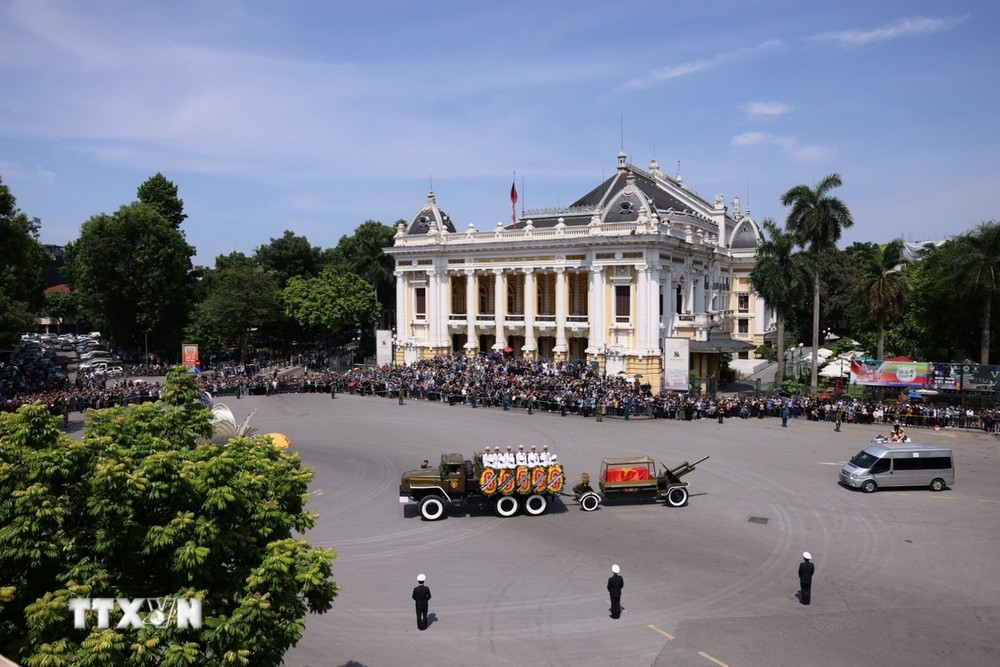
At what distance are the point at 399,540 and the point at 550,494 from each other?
4.89 meters

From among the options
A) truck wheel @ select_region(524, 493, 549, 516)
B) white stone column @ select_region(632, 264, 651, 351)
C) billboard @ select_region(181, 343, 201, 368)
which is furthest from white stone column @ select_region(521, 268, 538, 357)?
truck wheel @ select_region(524, 493, 549, 516)

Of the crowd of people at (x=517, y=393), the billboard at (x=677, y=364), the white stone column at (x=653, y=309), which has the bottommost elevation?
the crowd of people at (x=517, y=393)

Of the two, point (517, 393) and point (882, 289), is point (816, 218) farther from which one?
point (517, 393)

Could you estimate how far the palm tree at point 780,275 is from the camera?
4650 centimetres

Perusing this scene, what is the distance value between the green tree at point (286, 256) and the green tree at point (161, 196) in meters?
9.81

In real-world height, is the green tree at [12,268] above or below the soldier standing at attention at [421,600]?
above

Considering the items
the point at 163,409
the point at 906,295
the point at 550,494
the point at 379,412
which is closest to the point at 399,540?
the point at 550,494

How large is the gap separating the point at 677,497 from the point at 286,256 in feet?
208

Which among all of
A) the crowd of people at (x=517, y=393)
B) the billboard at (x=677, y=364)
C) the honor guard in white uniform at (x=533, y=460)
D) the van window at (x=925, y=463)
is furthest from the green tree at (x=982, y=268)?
the honor guard in white uniform at (x=533, y=460)

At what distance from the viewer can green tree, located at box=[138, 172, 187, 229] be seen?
69312 millimetres

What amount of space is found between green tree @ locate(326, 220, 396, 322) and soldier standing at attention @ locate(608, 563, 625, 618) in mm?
60872

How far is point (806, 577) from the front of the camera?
47.3ft

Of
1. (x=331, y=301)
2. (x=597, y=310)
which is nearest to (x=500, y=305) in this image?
(x=597, y=310)

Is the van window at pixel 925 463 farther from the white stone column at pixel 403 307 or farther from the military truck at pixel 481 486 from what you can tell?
the white stone column at pixel 403 307
